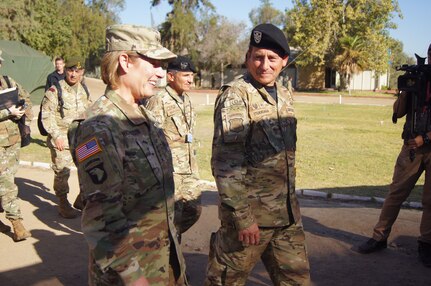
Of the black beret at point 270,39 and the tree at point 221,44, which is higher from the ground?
the tree at point 221,44

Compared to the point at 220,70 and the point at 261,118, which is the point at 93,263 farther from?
the point at 220,70

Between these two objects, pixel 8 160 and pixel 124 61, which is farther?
pixel 8 160

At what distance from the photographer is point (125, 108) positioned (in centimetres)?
203

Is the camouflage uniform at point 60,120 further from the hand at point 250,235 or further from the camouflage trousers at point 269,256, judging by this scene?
the hand at point 250,235

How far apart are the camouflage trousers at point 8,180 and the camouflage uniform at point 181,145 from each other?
1.89 meters

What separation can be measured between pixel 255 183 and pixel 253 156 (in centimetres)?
18

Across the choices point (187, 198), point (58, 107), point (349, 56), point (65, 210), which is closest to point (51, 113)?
point (58, 107)

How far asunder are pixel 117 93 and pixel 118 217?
24.7 inches

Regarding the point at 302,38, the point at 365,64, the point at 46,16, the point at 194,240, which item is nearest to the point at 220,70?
the point at 302,38

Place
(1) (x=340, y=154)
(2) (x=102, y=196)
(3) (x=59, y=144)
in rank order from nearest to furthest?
(2) (x=102, y=196), (3) (x=59, y=144), (1) (x=340, y=154)

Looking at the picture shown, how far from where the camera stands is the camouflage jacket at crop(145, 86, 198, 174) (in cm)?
408

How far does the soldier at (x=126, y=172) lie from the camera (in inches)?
71.1

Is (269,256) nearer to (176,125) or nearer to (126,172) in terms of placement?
(126,172)

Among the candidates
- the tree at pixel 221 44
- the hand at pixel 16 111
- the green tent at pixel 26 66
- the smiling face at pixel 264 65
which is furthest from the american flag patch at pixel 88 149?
the tree at pixel 221 44
